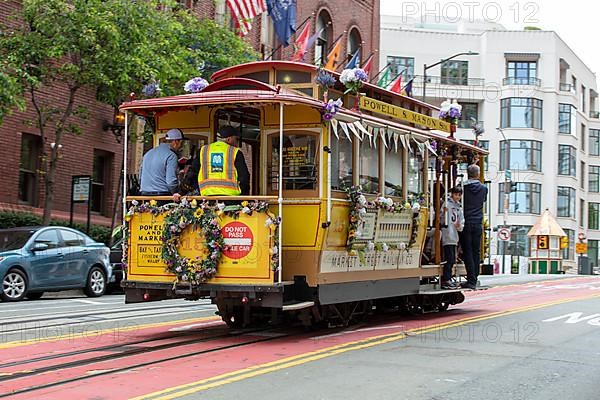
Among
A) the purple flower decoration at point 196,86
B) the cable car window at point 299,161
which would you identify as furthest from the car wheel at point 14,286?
the cable car window at point 299,161

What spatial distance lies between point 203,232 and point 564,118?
66794mm

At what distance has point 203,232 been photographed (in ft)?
35.9

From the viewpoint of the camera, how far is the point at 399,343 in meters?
10.9

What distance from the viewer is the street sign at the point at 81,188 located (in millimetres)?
23984

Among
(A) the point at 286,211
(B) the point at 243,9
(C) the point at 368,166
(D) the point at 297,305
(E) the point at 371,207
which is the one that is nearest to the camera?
(D) the point at 297,305

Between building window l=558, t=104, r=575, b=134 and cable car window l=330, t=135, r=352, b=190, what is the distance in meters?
64.4

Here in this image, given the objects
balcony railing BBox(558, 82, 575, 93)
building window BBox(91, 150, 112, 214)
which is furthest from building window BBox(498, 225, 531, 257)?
building window BBox(91, 150, 112, 214)

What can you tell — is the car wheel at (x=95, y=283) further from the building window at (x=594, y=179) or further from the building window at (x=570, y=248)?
the building window at (x=594, y=179)

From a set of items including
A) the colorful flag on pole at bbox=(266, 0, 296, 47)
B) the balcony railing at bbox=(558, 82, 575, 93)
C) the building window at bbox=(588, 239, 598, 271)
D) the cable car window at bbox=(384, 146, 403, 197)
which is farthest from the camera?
the building window at bbox=(588, 239, 598, 271)

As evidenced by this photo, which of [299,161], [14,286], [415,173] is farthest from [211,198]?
[14,286]

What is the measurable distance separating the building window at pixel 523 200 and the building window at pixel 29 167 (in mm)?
51078

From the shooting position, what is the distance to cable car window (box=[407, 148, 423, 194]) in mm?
13766

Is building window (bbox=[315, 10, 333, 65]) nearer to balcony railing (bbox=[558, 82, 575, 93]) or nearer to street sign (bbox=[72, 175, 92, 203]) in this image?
street sign (bbox=[72, 175, 92, 203])

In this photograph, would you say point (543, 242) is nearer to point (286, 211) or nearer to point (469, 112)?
point (469, 112)
